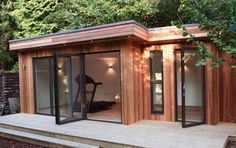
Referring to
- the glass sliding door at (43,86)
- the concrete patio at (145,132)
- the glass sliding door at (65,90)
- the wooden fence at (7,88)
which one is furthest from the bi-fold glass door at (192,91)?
the wooden fence at (7,88)

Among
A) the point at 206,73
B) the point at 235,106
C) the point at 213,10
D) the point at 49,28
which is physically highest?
the point at 49,28

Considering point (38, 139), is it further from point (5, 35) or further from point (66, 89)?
point (5, 35)

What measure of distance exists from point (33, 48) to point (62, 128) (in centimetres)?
312

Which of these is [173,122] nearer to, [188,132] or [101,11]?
[188,132]

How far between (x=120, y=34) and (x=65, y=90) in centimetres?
227

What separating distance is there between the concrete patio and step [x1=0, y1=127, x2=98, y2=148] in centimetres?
20

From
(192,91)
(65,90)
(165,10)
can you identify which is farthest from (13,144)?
(165,10)

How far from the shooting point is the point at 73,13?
41.4ft

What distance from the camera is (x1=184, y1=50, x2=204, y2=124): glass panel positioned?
6.57 metres

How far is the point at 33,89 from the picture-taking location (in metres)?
8.53

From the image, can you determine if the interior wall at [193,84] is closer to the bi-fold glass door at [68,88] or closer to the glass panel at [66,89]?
the bi-fold glass door at [68,88]

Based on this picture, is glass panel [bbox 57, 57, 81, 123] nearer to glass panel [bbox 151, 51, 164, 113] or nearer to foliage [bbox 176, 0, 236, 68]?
glass panel [bbox 151, 51, 164, 113]

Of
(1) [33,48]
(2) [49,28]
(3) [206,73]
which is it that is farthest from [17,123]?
(2) [49,28]

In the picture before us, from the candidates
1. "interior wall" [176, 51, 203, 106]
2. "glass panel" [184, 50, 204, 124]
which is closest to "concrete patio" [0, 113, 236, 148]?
"glass panel" [184, 50, 204, 124]
